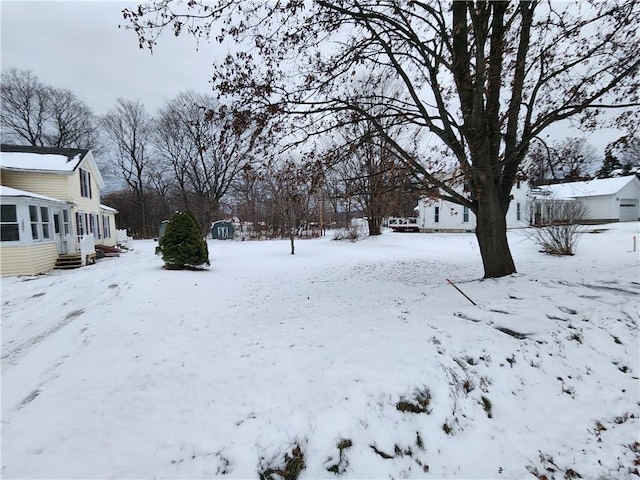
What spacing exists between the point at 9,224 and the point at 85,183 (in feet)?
25.6

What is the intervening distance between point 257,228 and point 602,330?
101 ft

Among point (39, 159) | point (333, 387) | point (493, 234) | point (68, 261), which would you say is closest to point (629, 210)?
point (493, 234)

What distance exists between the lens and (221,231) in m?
31.0

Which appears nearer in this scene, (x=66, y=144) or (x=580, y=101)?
(x=580, y=101)

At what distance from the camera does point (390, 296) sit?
6.77 meters

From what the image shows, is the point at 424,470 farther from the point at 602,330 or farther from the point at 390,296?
the point at 390,296

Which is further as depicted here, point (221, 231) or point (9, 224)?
point (221, 231)

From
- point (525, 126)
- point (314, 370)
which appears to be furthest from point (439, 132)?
point (314, 370)

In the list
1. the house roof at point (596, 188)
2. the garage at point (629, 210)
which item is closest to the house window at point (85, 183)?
the house roof at point (596, 188)

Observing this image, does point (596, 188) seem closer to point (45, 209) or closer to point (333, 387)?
point (333, 387)

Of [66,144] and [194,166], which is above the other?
[66,144]

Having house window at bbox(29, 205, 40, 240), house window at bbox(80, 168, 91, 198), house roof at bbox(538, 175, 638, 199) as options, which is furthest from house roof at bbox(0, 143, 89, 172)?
house roof at bbox(538, 175, 638, 199)

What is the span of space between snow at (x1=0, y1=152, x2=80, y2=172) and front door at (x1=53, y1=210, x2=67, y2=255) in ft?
6.72

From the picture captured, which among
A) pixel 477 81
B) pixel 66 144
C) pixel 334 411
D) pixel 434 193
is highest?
pixel 66 144
